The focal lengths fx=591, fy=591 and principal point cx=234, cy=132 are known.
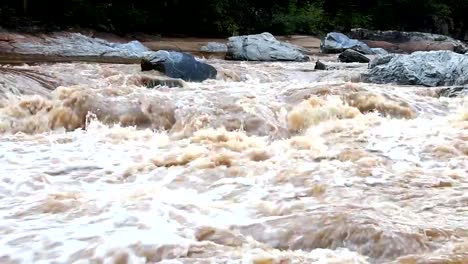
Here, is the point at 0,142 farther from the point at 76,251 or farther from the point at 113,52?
the point at 113,52

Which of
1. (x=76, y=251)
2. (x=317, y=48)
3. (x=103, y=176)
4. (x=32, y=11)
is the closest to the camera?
(x=76, y=251)

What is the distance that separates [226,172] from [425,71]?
643 centimetres

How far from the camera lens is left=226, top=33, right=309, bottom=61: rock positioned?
1500 cm

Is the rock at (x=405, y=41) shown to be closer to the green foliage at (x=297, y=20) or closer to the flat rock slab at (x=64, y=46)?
the green foliage at (x=297, y=20)

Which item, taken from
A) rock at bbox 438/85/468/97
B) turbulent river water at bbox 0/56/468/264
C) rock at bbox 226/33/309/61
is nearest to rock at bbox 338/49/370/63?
rock at bbox 226/33/309/61

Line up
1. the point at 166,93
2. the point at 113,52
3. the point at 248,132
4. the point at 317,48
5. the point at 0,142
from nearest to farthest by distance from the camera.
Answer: the point at 0,142 → the point at 248,132 → the point at 166,93 → the point at 113,52 → the point at 317,48

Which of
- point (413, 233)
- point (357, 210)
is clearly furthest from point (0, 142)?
point (413, 233)

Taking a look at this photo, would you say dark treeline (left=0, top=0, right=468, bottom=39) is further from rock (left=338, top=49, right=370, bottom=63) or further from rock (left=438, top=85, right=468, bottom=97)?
rock (left=438, top=85, right=468, bottom=97)

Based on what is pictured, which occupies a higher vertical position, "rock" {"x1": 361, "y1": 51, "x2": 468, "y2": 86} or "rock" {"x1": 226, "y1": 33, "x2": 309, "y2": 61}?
"rock" {"x1": 361, "y1": 51, "x2": 468, "y2": 86}

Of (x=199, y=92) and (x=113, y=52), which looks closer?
(x=199, y=92)

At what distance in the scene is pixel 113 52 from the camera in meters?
15.2

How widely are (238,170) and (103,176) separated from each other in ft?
4.12

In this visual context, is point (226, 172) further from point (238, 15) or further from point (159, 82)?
point (238, 15)

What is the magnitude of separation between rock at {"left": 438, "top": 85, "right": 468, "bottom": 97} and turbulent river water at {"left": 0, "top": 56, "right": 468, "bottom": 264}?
19cm
